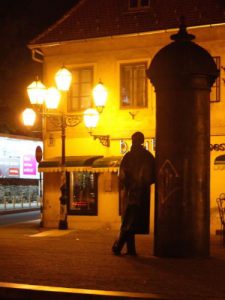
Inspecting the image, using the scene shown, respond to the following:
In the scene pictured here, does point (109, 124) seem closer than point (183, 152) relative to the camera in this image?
No

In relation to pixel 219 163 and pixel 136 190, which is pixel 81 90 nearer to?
pixel 219 163

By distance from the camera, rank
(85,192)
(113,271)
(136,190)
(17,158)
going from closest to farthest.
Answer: (113,271), (136,190), (85,192), (17,158)

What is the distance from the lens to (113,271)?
9.33m

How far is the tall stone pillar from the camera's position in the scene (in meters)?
10.5

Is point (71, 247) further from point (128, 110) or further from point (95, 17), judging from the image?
point (95, 17)

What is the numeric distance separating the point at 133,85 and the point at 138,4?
9.03 feet

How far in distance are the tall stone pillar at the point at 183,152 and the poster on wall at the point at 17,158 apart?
A: 2560 centimetres

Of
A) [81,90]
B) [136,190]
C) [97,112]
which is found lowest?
[136,190]

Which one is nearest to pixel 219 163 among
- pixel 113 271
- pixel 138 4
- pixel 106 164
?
pixel 106 164

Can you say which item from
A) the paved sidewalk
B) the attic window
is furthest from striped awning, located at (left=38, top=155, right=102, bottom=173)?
the paved sidewalk

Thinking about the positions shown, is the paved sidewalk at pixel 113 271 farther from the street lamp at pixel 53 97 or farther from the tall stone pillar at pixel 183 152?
the street lamp at pixel 53 97

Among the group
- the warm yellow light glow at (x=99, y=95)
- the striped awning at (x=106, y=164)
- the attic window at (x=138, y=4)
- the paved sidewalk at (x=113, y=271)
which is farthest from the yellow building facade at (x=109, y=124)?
the paved sidewalk at (x=113, y=271)

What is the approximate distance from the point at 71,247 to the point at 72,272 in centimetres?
359

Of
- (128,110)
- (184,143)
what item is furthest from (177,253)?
(128,110)
